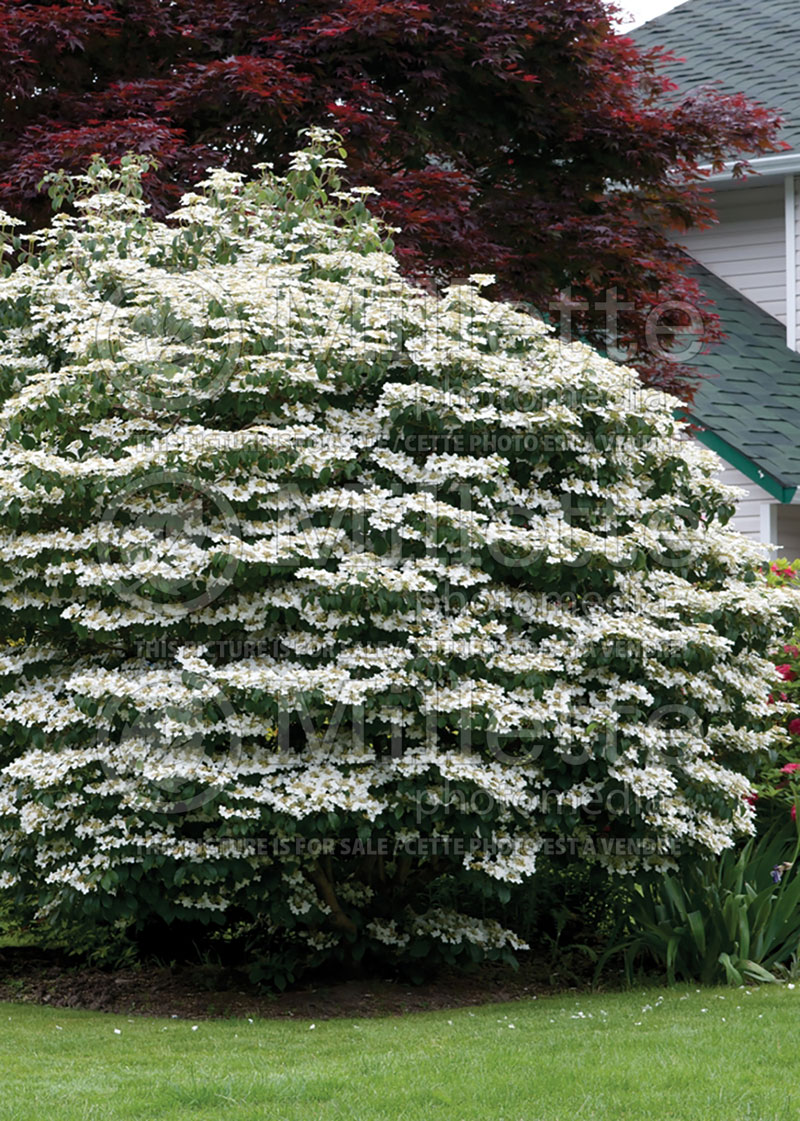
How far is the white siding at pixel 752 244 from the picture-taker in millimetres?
11938

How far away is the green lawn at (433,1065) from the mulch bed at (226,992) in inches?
9.7

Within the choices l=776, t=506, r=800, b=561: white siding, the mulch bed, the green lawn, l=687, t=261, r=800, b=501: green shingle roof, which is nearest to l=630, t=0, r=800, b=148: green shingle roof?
l=687, t=261, r=800, b=501: green shingle roof

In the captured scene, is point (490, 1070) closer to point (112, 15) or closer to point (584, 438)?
point (584, 438)

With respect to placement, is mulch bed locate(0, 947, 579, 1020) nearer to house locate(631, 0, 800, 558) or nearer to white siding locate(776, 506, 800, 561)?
house locate(631, 0, 800, 558)

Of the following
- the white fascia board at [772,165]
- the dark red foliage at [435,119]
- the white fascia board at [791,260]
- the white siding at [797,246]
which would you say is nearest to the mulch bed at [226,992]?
the dark red foliage at [435,119]

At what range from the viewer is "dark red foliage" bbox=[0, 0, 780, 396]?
28.5 feet

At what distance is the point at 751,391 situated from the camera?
10867 millimetres

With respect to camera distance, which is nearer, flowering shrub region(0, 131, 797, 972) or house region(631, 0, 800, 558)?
flowering shrub region(0, 131, 797, 972)

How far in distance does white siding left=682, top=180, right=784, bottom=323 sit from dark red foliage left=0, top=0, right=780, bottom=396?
126 cm

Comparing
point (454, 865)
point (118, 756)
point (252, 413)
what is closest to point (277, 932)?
point (454, 865)

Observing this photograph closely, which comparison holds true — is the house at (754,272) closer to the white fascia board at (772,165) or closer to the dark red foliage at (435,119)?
the white fascia board at (772,165)

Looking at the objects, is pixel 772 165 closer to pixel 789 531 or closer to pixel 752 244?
pixel 752 244

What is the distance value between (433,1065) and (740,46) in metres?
12.0

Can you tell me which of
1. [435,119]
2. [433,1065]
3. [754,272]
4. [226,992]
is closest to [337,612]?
[433,1065]
